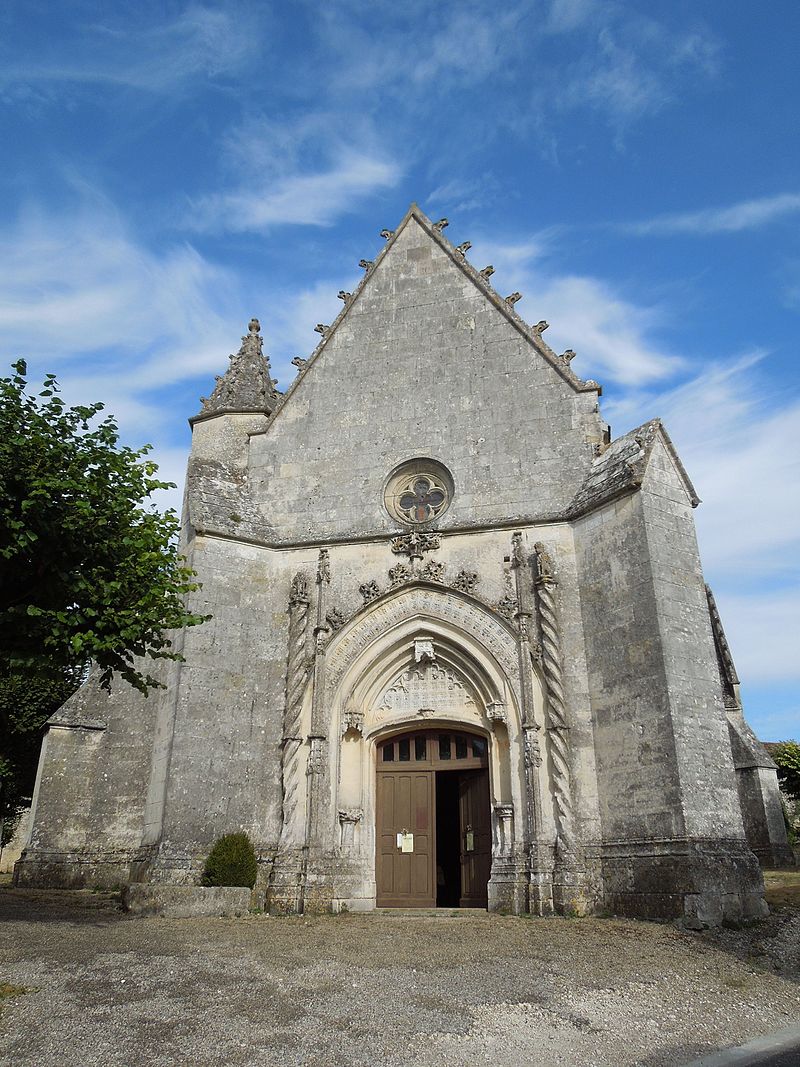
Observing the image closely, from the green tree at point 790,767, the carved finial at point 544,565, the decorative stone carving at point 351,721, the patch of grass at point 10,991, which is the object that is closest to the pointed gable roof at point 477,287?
the carved finial at point 544,565

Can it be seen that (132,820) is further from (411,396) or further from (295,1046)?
(295,1046)

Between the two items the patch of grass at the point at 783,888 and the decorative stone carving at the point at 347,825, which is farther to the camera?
the decorative stone carving at the point at 347,825

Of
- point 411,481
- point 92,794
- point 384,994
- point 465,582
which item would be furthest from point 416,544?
point 384,994

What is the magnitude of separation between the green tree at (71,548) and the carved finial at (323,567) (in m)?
4.27

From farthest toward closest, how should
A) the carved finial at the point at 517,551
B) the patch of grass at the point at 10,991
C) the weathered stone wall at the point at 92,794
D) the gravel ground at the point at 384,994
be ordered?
the weathered stone wall at the point at 92,794 < the carved finial at the point at 517,551 < the patch of grass at the point at 10,991 < the gravel ground at the point at 384,994

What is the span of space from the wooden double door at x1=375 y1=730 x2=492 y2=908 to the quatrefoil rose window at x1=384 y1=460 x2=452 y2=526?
12.0ft

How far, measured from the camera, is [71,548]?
9.12m

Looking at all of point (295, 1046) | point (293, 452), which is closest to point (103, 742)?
point (293, 452)

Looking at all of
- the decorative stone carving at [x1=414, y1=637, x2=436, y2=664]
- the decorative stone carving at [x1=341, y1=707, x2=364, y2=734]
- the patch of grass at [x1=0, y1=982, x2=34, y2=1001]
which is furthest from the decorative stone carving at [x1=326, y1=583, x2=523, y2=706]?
the patch of grass at [x1=0, y1=982, x2=34, y2=1001]

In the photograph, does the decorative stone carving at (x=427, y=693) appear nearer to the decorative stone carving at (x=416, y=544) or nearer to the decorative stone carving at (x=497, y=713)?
the decorative stone carving at (x=497, y=713)

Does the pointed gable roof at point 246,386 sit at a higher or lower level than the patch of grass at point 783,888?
higher

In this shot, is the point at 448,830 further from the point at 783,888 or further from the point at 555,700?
the point at 783,888

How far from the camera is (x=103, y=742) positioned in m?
15.0

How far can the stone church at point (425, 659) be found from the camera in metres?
11.4
